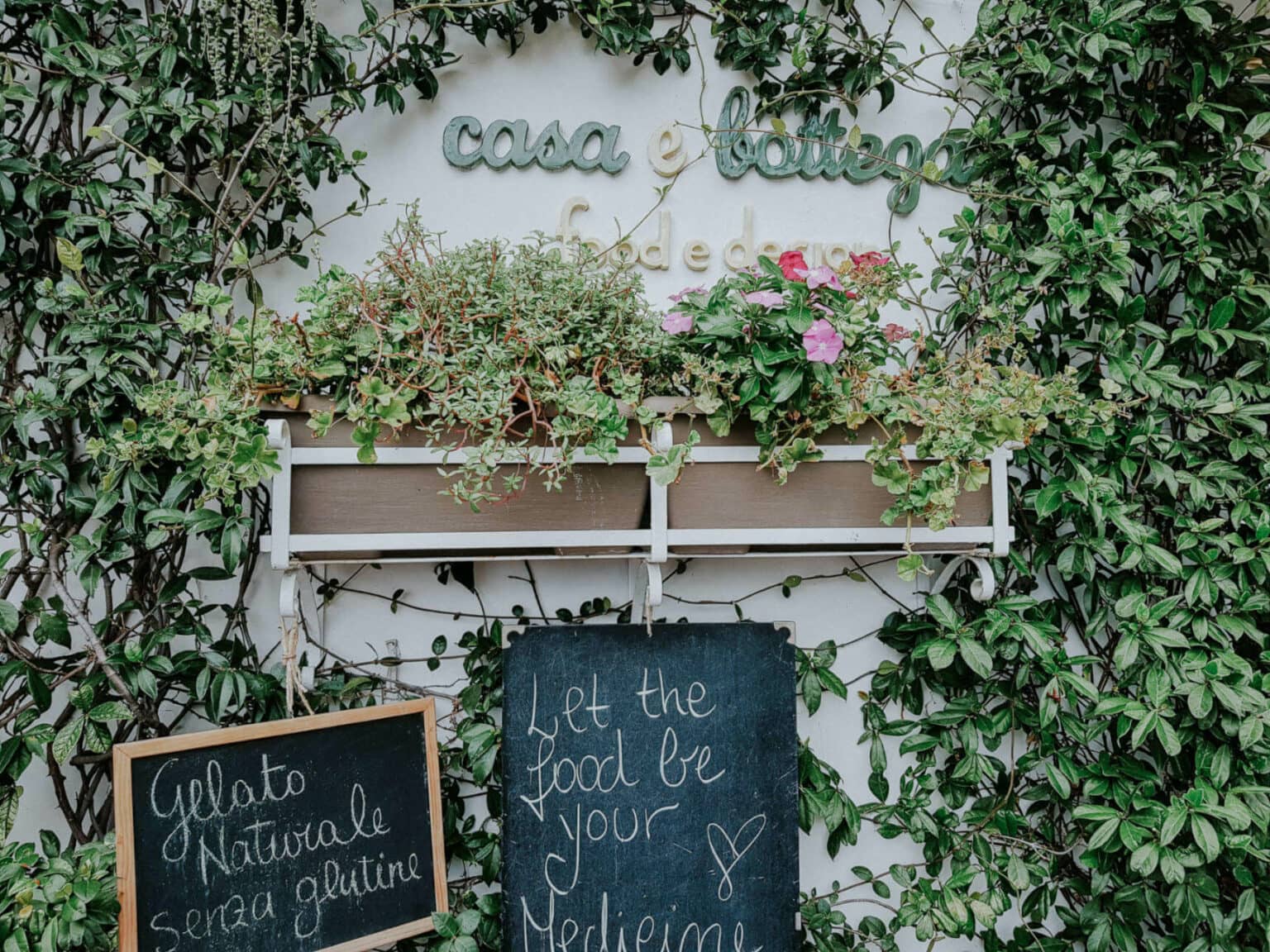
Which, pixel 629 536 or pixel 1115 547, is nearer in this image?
pixel 629 536

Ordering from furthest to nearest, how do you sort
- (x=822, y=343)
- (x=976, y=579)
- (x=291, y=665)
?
(x=976, y=579)
(x=291, y=665)
(x=822, y=343)

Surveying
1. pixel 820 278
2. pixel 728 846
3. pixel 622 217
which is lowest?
pixel 728 846

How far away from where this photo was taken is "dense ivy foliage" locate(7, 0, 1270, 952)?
1205mm

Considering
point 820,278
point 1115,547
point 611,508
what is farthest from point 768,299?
point 1115,547

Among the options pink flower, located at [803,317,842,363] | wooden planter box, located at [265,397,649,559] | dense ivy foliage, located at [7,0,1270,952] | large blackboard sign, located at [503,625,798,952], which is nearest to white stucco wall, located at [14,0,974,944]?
dense ivy foliage, located at [7,0,1270,952]

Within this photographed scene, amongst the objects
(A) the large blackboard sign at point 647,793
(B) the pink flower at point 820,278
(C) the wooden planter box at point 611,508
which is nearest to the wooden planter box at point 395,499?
(C) the wooden planter box at point 611,508

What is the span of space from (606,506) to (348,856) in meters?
0.68

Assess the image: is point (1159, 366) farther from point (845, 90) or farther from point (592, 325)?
point (592, 325)

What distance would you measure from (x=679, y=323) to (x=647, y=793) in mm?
785

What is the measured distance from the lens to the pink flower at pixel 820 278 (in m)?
1.15

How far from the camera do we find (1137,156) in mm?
1412

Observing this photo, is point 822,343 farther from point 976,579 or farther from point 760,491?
point 976,579

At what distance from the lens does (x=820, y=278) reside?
3.78 feet

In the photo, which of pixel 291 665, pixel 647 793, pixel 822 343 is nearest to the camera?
pixel 822 343
